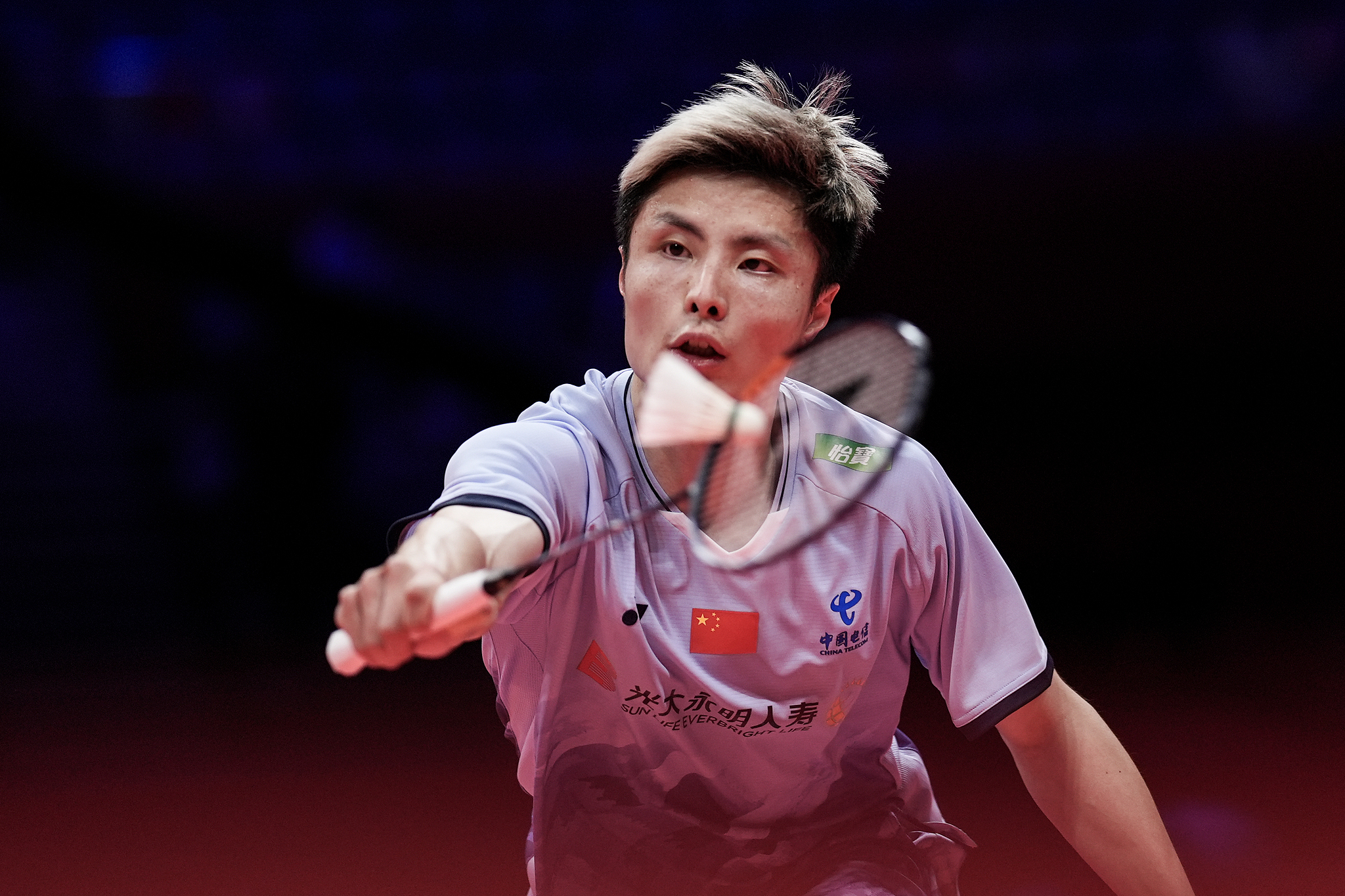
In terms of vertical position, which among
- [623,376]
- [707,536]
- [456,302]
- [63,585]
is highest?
[623,376]

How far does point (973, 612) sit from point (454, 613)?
3.01ft

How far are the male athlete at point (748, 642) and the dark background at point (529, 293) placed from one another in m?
2.89

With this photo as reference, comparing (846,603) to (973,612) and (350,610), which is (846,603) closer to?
(973,612)

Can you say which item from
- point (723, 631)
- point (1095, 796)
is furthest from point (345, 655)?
point (1095, 796)

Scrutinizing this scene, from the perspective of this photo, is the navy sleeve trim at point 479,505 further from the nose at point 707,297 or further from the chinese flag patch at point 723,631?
the nose at point 707,297

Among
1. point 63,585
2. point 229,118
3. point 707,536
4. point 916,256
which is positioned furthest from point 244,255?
point 707,536

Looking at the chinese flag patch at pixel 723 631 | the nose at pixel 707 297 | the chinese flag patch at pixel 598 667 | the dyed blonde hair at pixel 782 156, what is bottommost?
the chinese flag patch at pixel 598 667

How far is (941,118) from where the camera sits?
17.4 feet

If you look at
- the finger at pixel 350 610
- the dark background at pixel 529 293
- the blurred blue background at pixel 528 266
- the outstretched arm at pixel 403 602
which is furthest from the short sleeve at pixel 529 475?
the blurred blue background at pixel 528 266

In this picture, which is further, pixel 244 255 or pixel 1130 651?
pixel 244 255

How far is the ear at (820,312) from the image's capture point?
1872 millimetres

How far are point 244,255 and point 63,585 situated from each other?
1993 millimetres

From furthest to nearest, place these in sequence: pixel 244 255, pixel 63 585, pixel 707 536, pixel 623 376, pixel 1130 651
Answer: pixel 63 585 → pixel 244 255 → pixel 1130 651 → pixel 623 376 → pixel 707 536

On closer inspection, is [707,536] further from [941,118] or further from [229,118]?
[229,118]
